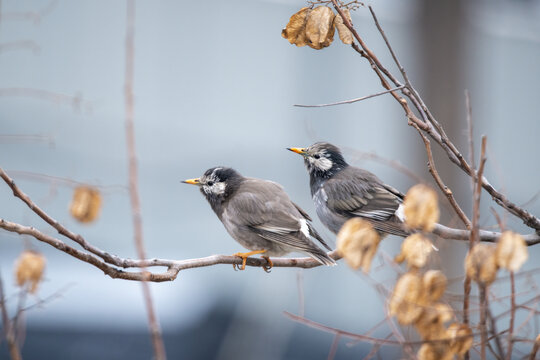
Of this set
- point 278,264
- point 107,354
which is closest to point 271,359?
point 107,354

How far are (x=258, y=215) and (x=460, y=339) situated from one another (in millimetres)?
1772

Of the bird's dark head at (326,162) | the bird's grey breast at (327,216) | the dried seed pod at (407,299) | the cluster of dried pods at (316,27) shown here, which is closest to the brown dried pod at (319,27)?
the cluster of dried pods at (316,27)

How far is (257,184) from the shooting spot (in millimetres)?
3270

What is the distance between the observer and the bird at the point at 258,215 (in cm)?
Answer: 295

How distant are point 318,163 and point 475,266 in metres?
2.12

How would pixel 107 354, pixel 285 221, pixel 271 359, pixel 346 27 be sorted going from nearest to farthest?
pixel 346 27 < pixel 285 221 < pixel 107 354 < pixel 271 359

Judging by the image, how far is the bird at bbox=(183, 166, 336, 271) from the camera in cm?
295

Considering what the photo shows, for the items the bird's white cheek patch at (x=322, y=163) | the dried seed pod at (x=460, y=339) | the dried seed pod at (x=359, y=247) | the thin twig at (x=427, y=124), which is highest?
the thin twig at (x=427, y=124)

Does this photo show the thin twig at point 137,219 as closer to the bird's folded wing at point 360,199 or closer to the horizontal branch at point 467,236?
the horizontal branch at point 467,236

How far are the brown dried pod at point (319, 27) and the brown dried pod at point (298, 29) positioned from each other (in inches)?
0.7

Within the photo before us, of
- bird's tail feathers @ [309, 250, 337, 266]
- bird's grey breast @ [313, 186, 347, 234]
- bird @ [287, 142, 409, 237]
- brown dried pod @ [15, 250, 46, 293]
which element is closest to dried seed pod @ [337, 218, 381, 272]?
brown dried pod @ [15, 250, 46, 293]

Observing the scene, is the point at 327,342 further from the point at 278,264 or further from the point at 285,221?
the point at 278,264

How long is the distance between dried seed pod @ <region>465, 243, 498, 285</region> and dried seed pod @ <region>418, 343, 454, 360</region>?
16cm

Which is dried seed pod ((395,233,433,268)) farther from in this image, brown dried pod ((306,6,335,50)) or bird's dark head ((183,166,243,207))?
bird's dark head ((183,166,243,207))
